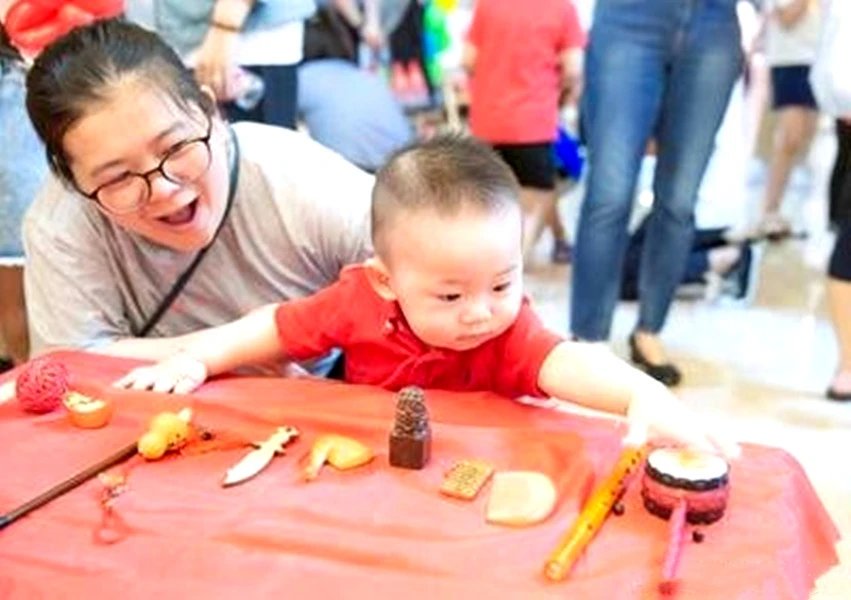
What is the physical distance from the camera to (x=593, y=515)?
2.61 feet

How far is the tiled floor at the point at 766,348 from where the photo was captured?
1.98 metres

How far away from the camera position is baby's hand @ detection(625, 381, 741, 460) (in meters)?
0.86

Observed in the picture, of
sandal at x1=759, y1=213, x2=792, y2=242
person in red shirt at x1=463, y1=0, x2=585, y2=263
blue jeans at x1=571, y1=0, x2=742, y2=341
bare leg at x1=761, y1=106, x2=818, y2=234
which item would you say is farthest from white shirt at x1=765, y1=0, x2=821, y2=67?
blue jeans at x1=571, y1=0, x2=742, y2=341

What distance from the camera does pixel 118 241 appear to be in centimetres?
125

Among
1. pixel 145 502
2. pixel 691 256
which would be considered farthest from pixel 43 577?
pixel 691 256

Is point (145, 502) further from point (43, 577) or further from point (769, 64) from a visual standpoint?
point (769, 64)

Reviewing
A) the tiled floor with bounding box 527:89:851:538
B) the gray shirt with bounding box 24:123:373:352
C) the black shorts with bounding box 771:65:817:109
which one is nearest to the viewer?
the gray shirt with bounding box 24:123:373:352

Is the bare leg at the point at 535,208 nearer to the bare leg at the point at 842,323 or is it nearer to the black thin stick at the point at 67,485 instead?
the bare leg at the point at 842,323

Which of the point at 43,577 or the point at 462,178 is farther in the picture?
the point at 462,178

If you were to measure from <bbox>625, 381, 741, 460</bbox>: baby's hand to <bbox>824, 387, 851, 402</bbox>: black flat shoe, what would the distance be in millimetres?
1370

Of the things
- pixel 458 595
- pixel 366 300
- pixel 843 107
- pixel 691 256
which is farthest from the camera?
pixel 691 256

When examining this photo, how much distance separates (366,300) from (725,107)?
1234mm

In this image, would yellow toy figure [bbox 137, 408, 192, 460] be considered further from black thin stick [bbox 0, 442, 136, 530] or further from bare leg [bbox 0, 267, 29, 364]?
bare leg [bbox 0, 267, 29, 364]

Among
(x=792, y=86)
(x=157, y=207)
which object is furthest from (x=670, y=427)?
(x=792, y=86)
